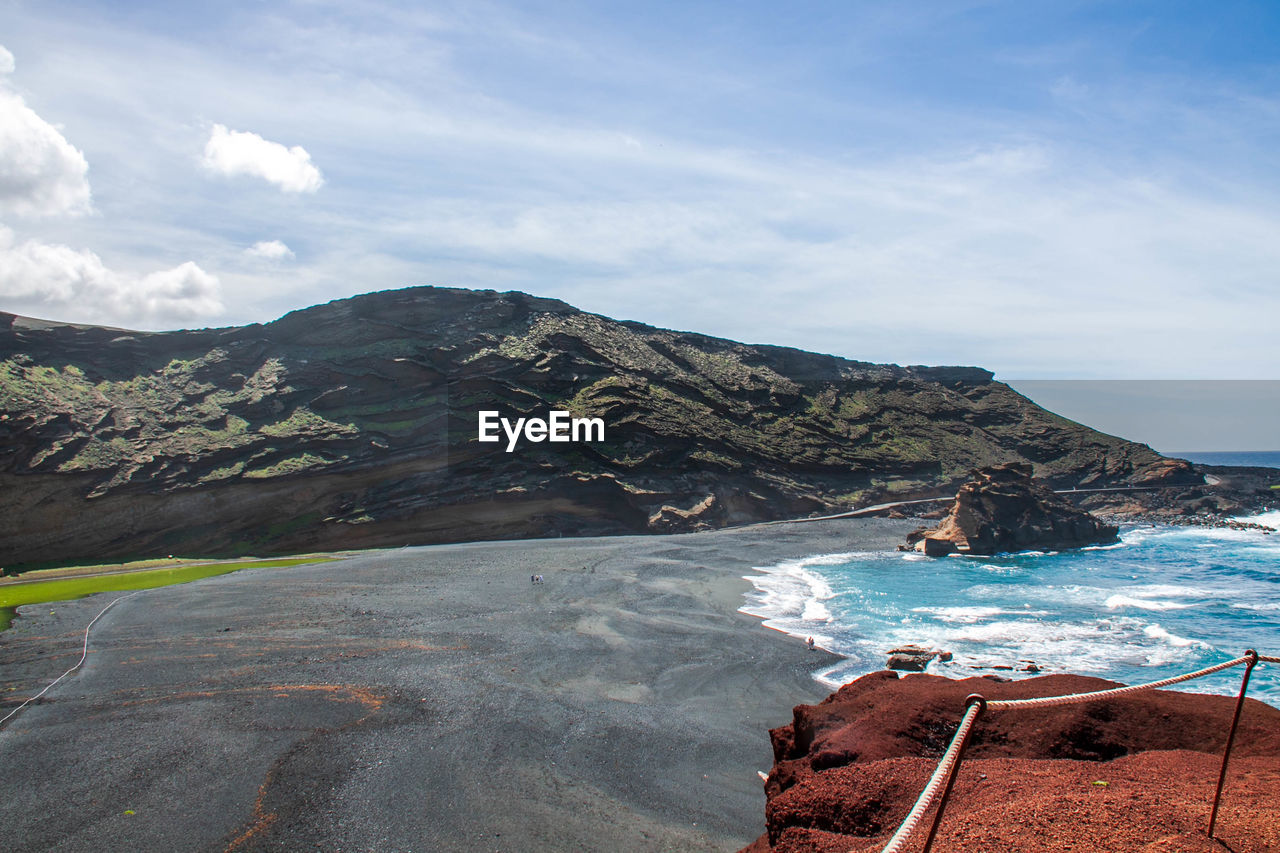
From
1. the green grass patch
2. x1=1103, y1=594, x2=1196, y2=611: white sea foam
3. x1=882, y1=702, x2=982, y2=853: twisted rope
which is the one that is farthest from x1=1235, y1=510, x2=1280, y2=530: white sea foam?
the green grass patch

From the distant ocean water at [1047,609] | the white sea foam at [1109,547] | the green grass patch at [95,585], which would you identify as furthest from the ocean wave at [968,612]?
the green grass patch at [95,585]

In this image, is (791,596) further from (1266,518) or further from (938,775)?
(1266,518)

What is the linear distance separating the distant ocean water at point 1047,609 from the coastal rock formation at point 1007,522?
1.84 meters

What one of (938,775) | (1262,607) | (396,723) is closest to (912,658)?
(396,723)

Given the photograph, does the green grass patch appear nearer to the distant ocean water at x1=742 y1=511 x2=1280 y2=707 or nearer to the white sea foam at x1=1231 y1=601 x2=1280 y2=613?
the distant ocean water at x1=742 y1=511 x2=1280 y2=707

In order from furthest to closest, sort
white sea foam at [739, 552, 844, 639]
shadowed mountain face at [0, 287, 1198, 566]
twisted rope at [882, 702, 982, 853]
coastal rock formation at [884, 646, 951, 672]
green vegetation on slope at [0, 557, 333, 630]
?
shadowed mountain face at [0, 287, 1198, 566] → green vegetation on slope at [0, 557, 333, 630] → white sea foam at [739, 552, 844, 639] → coastal rock formation at [884, 646, 951, 672] → twisted rope at [882, 702, 982, 853]

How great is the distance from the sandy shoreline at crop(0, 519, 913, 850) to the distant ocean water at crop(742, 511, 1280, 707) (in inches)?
130

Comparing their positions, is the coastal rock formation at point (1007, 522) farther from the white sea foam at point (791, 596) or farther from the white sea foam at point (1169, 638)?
the white sea foam at point (1169, 638)

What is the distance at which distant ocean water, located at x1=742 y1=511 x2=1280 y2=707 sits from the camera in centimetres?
1683

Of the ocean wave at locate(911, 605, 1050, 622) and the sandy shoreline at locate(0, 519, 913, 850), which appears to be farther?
the ocean wave at locate(911, 605, 1050, 622)

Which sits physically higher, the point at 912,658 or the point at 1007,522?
the point at 912,658

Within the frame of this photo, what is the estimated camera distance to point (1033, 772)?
527 centimetres

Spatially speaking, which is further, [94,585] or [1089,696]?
[94,585]

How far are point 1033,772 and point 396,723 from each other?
9.88 metres
